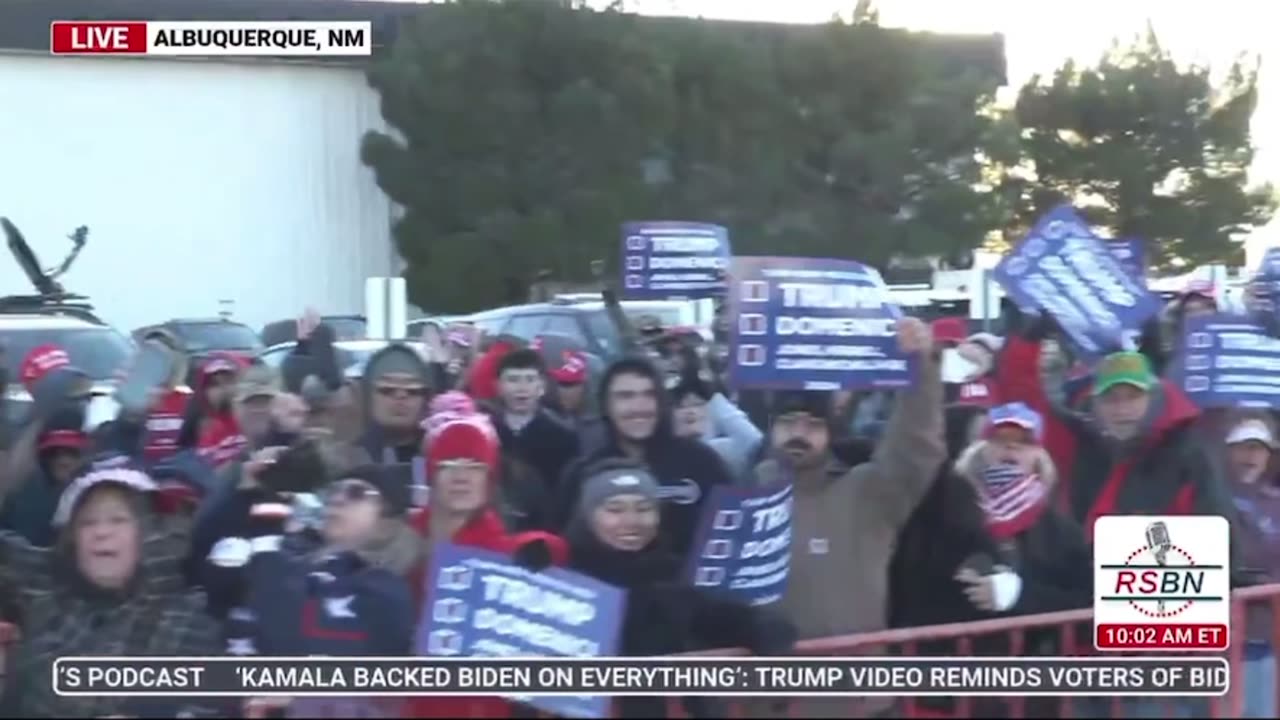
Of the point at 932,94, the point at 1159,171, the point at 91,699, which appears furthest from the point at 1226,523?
the point at 1159,171

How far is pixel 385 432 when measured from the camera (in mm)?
7836

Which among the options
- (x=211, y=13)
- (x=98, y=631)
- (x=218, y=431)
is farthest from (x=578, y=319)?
(x=211, y=13)

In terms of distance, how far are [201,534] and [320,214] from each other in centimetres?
3747

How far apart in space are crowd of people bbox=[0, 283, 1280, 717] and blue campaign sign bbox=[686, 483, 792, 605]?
0.08 m

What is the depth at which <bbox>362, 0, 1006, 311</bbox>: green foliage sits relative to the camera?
38.4 m

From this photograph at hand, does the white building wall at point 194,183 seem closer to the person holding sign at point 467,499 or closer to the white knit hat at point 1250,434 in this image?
the white knit hat at point 1250,434

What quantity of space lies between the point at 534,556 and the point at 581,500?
602mm

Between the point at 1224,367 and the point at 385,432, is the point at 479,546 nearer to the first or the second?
the point at 385,432

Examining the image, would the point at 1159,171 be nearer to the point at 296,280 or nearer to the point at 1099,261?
the point at 296,280

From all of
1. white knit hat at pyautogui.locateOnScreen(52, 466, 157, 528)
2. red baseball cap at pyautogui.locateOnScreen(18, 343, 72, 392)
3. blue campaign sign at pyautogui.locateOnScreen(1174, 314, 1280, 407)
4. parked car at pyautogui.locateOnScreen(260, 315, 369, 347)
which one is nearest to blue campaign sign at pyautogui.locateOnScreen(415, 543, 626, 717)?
white knit hat at pyautogui.locateOnScreen(52, 466, 157, 528)

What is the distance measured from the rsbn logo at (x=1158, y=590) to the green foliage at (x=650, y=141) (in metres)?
31.3

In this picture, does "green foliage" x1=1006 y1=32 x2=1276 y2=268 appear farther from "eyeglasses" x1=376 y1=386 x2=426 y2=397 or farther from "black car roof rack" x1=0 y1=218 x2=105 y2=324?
"eyeglasses" x1=376 y1=386 x2=426 y2=397

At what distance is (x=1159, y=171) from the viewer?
44.8 m

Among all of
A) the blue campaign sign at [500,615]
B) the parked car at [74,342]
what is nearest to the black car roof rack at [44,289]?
the parked car at [74,342]
